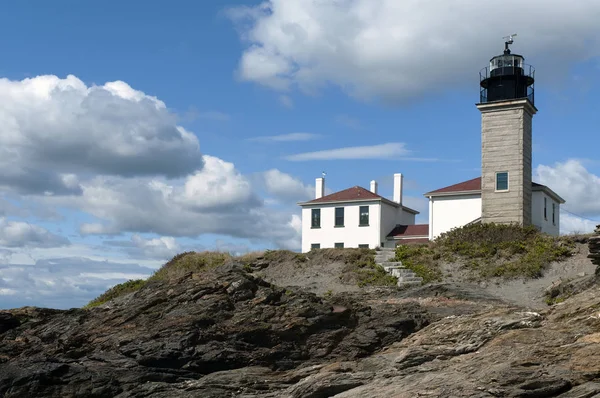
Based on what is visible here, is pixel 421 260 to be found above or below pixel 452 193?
below

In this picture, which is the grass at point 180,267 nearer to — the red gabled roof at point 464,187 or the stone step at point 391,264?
the stone step at point 391,264

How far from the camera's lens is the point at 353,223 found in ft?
125

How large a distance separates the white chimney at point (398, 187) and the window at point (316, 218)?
4.55m

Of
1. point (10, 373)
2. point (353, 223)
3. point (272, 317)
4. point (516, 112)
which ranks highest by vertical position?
point (516, 112)

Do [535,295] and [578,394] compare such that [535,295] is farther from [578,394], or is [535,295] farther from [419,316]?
[578,394]

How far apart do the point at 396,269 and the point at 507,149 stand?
10.2m

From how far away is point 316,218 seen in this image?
128 ft

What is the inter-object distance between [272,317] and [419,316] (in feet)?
11.0

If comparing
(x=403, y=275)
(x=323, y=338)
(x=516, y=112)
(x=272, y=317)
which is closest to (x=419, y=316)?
(x=323, y=338)

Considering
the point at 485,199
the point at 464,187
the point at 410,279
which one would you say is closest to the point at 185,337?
the point at 410,279

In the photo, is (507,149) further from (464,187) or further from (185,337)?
(185,337)

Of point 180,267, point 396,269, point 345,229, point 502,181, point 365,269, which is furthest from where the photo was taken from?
point 345,229

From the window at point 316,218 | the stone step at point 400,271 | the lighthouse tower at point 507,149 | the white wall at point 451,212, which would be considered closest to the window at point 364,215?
the window at point 316,218

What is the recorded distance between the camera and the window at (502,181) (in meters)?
32.9
